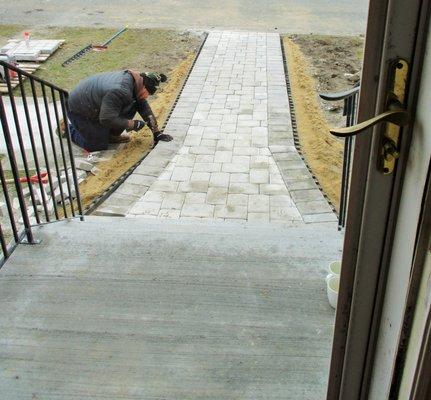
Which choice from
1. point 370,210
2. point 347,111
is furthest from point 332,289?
point 370,210

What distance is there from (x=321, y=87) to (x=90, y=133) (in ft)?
12.9

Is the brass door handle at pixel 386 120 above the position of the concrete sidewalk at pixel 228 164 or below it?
above

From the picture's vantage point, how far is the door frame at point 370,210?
3.27ft

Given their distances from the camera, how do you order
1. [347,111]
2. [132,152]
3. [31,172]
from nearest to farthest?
[347,111], [31,172], [132,152]

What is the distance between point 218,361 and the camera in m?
2.24

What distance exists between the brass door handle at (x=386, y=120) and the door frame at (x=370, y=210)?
2 centimetres

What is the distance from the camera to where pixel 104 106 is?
645 centimetres

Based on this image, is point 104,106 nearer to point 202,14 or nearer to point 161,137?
point 161,137

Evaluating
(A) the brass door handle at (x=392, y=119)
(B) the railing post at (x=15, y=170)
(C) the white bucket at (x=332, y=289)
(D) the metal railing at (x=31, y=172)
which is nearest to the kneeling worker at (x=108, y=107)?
(D) the metal railing at (x=31, y=172)

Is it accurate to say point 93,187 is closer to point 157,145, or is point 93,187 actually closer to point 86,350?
point 157,145

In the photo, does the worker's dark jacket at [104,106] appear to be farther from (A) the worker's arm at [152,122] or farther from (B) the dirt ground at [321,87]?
(B) the dirt ground at [321,87]

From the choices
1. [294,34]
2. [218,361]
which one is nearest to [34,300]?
[218,361]

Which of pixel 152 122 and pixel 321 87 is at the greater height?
pixel 152 122

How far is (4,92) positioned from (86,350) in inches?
283
